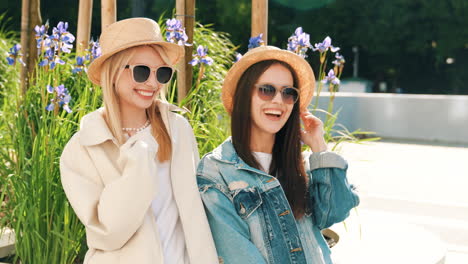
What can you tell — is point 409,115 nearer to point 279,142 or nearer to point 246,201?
point 279,142

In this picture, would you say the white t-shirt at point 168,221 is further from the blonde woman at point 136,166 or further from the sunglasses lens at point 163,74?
the sunglasses lens at point 163,74

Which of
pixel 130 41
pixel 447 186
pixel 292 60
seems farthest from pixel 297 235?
pixel 447 186

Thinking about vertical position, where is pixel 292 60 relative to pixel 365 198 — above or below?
above

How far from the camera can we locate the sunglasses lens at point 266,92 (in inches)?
76.5

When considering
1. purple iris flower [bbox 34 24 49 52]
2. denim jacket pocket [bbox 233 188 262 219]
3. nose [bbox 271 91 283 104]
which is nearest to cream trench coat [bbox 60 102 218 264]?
denim jacket pocket [bbox 233 188 262 219]

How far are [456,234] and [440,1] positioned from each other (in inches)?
1006

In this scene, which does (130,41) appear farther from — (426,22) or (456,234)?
(426,22)

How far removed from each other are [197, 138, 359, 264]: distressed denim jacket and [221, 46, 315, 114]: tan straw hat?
0.21 metres

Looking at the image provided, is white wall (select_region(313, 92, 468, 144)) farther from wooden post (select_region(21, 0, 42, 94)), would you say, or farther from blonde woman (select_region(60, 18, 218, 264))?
blonde woman (select_region(60, 18, 218, 264))

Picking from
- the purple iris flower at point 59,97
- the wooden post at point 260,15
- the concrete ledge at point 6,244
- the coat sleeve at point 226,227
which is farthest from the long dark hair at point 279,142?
the concrete ledge at point 6,244

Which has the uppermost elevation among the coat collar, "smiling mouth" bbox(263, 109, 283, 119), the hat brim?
the hat brim

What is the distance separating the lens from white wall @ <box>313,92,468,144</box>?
10766 mm

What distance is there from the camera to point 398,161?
8320 millimetres

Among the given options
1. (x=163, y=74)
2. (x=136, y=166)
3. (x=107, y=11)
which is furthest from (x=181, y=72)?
(x=136, y=166)
